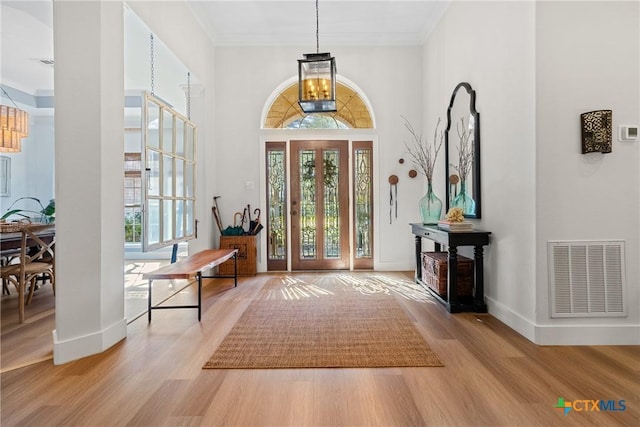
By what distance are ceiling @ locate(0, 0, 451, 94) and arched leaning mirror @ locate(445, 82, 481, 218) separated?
1.44 m

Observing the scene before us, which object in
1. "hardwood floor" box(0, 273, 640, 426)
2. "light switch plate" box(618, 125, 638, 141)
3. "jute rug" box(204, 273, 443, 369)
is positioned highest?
"light switch plate" box(618, 125, 638, 141)

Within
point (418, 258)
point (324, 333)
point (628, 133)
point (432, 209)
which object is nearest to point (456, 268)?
point (432, 209)

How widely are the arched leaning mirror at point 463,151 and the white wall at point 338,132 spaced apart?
1120 mm

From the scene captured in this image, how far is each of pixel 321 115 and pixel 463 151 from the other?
235cm

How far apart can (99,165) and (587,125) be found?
347 cm

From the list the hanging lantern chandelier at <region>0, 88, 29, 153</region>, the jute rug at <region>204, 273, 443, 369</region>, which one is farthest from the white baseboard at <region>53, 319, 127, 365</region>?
the hanging lantern chandelier at <region>0, 88, 29, 153</region>

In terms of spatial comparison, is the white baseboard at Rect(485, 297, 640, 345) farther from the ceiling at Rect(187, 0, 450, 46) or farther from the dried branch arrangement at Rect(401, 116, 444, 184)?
the ceiling at Rect(187, 0, 450, 46)

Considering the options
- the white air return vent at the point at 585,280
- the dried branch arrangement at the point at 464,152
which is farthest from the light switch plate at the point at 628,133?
the dried branch arrangement at the point at 464,152

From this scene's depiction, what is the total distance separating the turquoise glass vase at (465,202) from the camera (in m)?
3.59

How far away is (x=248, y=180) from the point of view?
17.3ft

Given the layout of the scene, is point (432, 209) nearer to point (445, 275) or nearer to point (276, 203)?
point (445, 275)

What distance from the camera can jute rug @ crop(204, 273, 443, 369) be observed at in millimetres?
2287

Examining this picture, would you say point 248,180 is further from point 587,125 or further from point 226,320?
point 587,125

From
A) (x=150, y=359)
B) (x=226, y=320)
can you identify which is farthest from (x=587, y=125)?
(x=150, y=359)
